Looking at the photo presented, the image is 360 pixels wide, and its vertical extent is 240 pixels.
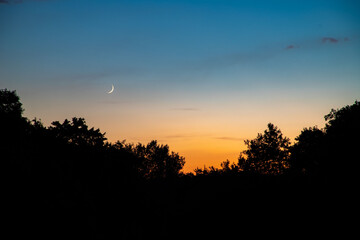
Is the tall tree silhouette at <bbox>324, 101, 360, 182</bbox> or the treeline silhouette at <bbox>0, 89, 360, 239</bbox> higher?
the tall tree silhouette at <bbox>324, 101, 360, 182</bbox>

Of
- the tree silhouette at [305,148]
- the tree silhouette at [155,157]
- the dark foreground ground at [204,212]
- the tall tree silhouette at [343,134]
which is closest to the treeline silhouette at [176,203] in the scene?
the dark foreground ground at [204,212]

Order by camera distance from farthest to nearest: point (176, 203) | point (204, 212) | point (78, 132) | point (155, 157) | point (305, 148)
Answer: point (155, 157) → point (305, 148) → point (78, 132) → point (176, 203) → point (204, 212)

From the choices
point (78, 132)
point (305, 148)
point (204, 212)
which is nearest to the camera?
point (204, 212)

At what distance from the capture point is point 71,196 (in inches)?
499

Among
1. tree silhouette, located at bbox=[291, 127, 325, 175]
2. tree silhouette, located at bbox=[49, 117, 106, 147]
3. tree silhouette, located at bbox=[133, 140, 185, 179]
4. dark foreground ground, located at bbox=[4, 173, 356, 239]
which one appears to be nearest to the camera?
dark foreground ground, located at bbox=[4, 173, 356, 239]

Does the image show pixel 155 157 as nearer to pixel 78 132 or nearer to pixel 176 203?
pixel 78 132

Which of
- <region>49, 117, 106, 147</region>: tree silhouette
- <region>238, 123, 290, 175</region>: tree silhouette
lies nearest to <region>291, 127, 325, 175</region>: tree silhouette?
<region>238, 123, 290, 175</region>: tree silhouette

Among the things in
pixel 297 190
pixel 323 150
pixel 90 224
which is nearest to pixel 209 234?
pixel 297 190

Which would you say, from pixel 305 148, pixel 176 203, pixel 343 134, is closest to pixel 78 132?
pixel 176 203

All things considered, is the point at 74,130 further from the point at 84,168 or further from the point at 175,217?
the point at 175,217

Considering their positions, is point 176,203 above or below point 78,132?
below

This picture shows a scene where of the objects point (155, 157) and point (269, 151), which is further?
point (155, 157)

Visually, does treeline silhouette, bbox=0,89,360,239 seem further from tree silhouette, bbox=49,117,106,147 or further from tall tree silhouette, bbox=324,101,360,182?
tall tree silhouette, bbox=324,101,360,182

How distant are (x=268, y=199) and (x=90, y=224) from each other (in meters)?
8.79
